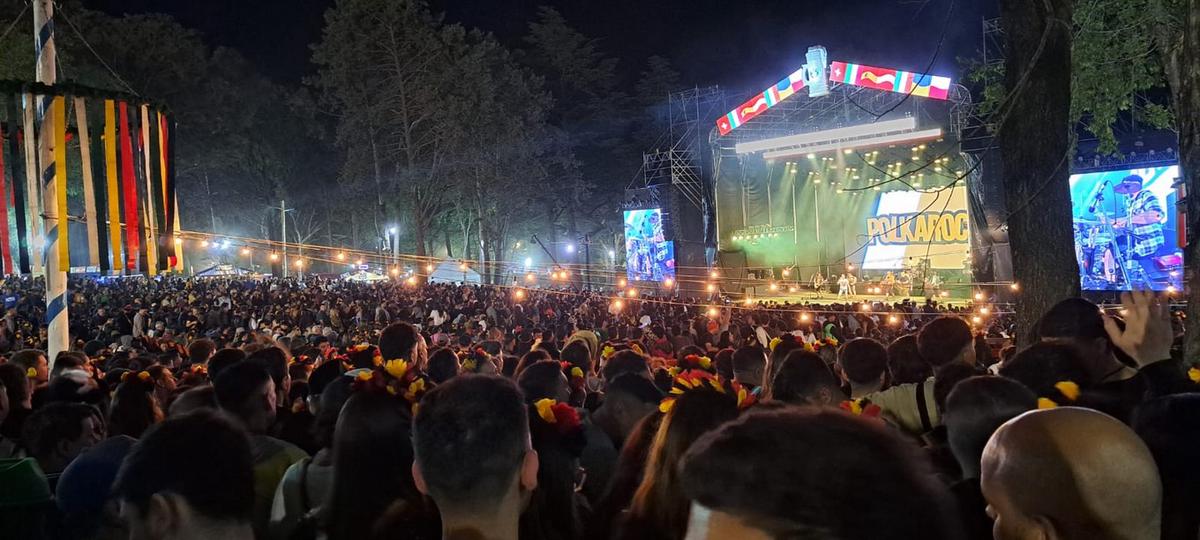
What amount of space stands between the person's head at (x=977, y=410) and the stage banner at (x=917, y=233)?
2346 centimetres

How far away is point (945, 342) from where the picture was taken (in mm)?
4875

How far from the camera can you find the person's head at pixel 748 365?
640 cm

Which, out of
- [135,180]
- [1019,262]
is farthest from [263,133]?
[1019,262]

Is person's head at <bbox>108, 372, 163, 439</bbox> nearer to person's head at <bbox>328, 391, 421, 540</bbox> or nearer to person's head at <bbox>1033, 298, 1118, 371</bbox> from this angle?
person's head at <bbox>328, 391, 421, 540</bbox>

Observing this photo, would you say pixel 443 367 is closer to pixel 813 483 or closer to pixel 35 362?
pixel 35 362

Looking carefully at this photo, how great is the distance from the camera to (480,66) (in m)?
34.5

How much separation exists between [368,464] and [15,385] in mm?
4150

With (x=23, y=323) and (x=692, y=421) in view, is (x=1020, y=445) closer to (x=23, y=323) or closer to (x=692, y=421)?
(x=692, y=421)

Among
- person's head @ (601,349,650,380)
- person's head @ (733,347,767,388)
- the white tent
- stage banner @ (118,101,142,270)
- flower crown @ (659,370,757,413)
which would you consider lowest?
person's head @ (733,347,767,388)

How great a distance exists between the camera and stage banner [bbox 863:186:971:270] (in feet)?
84.4

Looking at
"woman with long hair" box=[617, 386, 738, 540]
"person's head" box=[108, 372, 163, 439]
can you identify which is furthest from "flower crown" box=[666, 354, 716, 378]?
"person's head" box=[108, 372, 163, 439]

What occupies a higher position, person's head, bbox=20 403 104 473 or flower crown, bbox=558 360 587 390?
person's head, bbox=20 403 104 473

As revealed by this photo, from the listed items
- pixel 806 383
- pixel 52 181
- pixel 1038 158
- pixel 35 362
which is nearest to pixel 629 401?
pixel 806 383

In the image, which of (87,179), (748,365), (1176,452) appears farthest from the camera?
(87,179)
